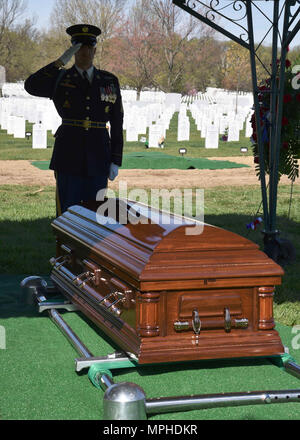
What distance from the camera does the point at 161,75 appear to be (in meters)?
50.8

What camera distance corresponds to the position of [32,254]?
6.23 meters

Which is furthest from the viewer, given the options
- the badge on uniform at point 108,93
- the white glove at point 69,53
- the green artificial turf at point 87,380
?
the badge on uniform at point 108,93

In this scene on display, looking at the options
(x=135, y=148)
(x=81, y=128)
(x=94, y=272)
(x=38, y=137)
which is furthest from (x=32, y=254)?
(x=135, y=148)

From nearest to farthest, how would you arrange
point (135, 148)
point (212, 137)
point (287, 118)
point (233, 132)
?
point (287, 118) → point (135, 148) → point (212, 137) → point (233, 132)

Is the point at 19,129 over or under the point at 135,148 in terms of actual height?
over

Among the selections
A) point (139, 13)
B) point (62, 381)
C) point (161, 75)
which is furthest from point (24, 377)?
point (161, 75)

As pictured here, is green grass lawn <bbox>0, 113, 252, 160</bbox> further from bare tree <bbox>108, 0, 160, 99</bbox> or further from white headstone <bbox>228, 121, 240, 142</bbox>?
bare tree <bbox>108, 0, 160, 99</bbox>

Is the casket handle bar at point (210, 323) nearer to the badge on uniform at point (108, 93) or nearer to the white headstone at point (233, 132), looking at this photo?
the badge on uniform at point (108, 93)

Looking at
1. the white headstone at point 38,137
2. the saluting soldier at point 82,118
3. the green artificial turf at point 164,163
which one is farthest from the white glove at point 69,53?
the white headstone at point 38,137

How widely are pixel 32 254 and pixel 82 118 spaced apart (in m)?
1.77

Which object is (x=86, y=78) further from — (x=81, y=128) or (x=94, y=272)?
(x=94, y=272)

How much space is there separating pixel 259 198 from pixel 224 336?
23.9ft

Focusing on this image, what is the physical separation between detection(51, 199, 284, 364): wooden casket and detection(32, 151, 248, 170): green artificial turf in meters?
10.2

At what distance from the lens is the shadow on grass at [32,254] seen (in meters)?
4.85
